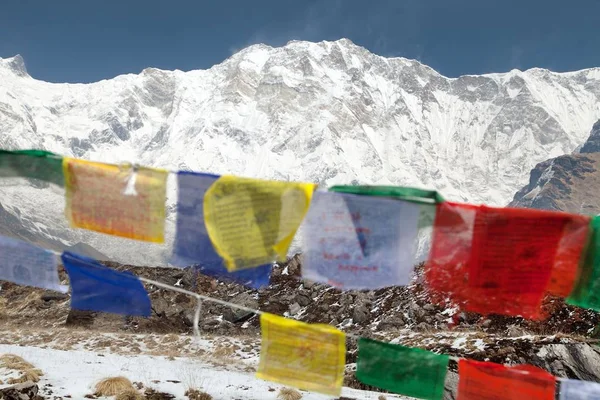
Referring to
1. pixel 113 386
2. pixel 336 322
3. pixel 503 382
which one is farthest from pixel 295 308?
pixel 503 382

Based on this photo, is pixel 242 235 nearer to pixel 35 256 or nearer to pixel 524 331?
pixel 35 256

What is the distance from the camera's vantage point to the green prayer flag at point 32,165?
5.52 meters

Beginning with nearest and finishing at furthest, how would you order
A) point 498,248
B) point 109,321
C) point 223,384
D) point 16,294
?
point 498,248 → point 223,384 → point 109,321 → point 16,294

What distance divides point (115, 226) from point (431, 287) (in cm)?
347

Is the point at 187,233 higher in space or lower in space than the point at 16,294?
higher

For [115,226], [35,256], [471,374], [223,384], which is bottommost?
[223,384]

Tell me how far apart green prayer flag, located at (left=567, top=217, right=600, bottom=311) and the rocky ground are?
18.2ft

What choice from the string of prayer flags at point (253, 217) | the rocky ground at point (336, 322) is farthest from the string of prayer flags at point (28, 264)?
the rocky ground at point (336, 322)

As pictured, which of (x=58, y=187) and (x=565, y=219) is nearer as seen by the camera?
(x=565, y=219)

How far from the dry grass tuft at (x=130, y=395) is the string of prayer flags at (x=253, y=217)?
5222 millimetres

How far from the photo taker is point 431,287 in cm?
522

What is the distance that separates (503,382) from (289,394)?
5156mm

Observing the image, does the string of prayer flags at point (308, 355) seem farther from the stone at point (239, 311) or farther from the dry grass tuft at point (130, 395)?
the stone at point (239, 311)

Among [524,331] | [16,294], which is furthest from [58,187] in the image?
[16,294]
